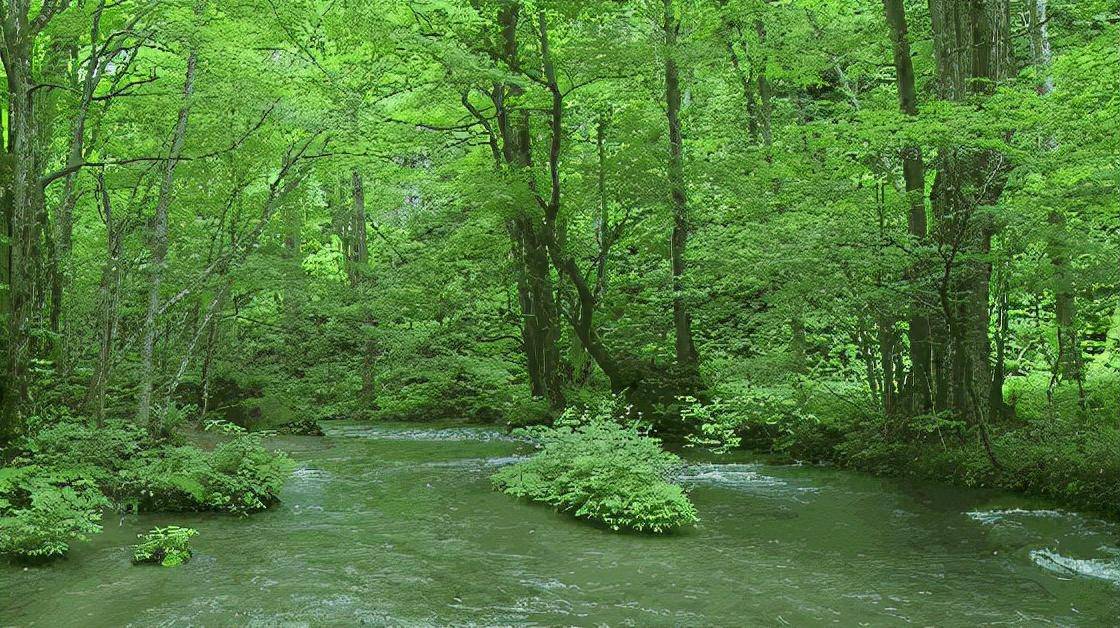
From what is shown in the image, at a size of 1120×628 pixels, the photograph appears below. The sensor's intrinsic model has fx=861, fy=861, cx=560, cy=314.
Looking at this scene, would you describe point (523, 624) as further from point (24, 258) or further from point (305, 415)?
point (305, 415)

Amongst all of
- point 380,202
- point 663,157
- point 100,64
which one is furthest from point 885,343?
point 380,202

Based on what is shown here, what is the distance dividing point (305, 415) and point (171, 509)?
10.0 m

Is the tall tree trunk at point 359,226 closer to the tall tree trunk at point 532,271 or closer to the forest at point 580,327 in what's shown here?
the forest at point 580,327

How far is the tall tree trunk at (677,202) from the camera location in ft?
51.0

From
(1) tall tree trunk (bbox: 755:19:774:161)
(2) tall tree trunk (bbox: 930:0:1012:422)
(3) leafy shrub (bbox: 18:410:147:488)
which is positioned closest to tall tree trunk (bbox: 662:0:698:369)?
(1) tall tree trunk (bbox: 755:19:774:161)

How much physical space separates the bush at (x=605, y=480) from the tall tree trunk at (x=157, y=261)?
407 centimetres

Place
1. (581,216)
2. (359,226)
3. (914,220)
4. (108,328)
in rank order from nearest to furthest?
(108,328) < (914,220) < (581,216) < (359,226)

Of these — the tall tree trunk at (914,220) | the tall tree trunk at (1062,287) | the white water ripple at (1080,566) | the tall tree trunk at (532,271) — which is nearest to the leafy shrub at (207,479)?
the white water ripple at (1080,566)

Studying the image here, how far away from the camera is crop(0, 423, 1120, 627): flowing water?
5172 millimetres

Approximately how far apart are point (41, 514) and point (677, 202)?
38.2ft

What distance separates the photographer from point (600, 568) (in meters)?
6.38

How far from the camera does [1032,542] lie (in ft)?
23.3

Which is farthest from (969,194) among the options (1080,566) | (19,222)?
(19,222)

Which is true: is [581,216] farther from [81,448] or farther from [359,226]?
[81,448]
